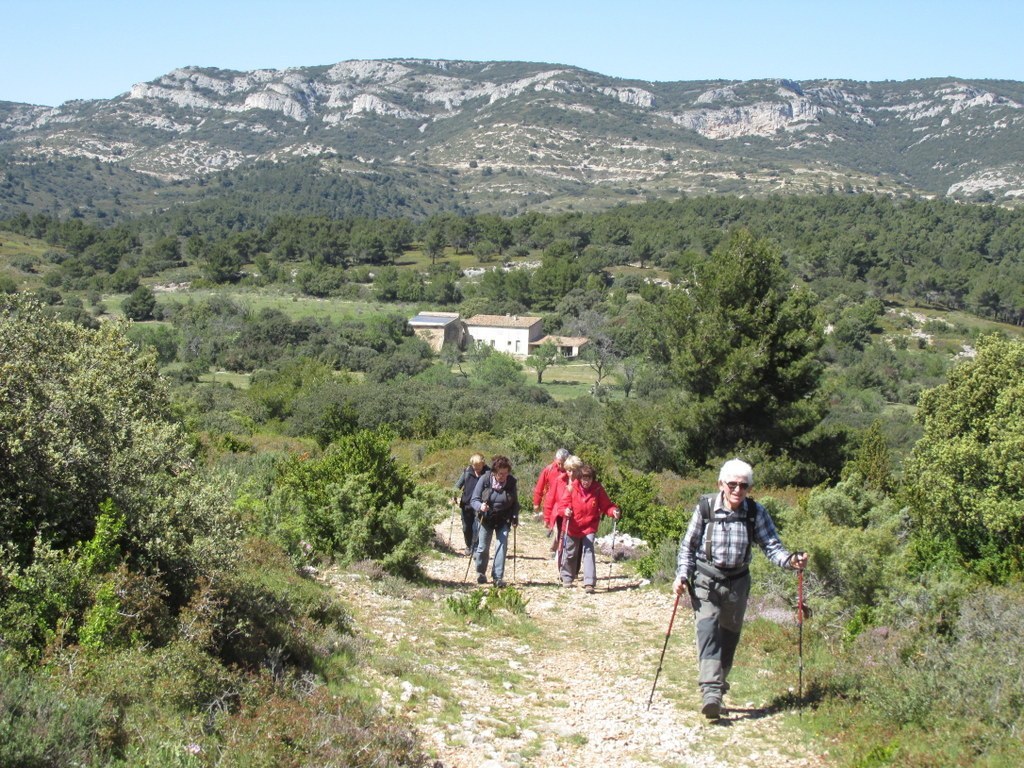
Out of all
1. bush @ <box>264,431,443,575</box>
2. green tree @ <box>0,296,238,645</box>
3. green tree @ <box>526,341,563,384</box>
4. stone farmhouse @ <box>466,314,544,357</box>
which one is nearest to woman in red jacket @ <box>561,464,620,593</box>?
bush @ <box>264,431,443,575</box>

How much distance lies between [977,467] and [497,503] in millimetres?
5517

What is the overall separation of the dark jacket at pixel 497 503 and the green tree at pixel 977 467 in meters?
4.06

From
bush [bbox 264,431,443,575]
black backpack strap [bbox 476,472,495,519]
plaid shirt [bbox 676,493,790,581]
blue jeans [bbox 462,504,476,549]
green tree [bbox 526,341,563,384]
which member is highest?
plaid shirt [bbox 676,493,790,581]

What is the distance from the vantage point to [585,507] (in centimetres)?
830

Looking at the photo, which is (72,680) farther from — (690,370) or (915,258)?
(915,258)

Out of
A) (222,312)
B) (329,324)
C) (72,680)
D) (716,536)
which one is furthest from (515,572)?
(222,312)

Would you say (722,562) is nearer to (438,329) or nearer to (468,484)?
(468,484)

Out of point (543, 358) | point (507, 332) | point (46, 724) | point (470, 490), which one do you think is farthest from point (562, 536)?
point (507, 332)

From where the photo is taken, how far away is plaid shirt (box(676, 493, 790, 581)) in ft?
15.8

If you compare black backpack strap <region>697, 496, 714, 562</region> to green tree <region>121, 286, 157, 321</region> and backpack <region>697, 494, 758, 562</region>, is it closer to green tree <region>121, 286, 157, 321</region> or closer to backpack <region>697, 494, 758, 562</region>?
backpack <region>697, 494, 758, 562</region>

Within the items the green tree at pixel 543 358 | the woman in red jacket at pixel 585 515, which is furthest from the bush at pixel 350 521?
the green tree at pixel 543 358

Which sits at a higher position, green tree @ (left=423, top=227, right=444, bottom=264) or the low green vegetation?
green tree @ (left=423, top=227, right=444, bottom=264)

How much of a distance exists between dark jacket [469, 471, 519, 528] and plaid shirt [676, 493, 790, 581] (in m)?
3.47

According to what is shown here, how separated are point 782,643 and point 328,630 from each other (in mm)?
3126
